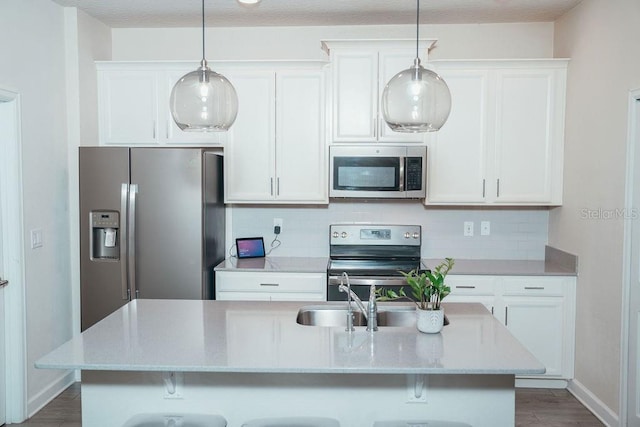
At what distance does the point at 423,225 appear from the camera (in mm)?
4418

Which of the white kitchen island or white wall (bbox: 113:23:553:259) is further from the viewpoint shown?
white wall (bbox: 113:23:553:259)

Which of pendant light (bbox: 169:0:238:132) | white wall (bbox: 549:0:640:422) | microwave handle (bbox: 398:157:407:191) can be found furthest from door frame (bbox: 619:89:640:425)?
pendant light (bbox: 169:0:238:132)

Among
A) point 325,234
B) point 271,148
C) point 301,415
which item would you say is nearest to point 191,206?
point 271,148

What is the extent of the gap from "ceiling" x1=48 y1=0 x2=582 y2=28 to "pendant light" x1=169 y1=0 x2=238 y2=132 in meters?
1.82

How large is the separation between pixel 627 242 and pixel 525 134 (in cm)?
116

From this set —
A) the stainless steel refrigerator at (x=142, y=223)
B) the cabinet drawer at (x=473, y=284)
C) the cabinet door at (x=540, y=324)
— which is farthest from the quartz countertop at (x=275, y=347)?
the cabinet door at (x=540, y=324)

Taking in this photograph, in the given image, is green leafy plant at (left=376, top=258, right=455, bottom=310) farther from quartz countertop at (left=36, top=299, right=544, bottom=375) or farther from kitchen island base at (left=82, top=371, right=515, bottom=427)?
kitchen island base at (left=82, top=371, right=515, bottom=427)

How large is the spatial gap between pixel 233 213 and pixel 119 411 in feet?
7.81

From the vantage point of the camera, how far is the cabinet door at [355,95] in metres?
3.98

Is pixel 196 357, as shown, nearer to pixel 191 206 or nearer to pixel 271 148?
pixel 191 206

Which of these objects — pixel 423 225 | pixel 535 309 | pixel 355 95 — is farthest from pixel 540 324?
pixel 355 95

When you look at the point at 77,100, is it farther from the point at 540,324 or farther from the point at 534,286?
the point at 540,324

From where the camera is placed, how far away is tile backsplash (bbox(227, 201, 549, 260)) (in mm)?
4371

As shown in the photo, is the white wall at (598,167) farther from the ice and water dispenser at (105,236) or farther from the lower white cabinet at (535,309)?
the ice and water dispenser at (105,236)
